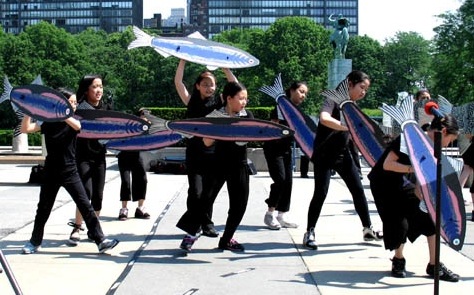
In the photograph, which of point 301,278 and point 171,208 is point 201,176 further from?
point 171,208

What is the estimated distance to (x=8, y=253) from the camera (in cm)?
615

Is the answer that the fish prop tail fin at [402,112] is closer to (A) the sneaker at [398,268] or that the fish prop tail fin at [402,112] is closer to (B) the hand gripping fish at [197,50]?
(A) the sneaker at [398,268]

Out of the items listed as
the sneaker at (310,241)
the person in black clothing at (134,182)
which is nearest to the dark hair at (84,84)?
the person in black clothing at (134,182)

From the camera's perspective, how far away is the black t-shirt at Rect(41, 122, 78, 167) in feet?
19.9

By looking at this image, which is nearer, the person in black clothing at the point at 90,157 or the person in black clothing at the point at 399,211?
the person in black clothing at the point at 399,211

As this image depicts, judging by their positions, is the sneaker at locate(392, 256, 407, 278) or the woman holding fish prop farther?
the woman holding fish prop

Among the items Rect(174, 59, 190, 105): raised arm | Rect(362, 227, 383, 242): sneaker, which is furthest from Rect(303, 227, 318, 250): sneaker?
Rect(174, 59, 190, 105): raised arm

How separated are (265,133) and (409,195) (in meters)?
1.62

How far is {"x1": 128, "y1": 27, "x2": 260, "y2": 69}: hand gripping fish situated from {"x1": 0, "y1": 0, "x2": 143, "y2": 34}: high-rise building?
14671 cm

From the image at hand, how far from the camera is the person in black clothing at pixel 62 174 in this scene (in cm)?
605

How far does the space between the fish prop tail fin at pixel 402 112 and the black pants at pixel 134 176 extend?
14.3 feet

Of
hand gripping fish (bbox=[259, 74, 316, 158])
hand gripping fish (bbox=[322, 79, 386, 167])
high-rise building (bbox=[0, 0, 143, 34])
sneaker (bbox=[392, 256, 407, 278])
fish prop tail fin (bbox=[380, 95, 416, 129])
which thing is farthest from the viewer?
high-rise building (bbox=[0, 0, 143, 34])

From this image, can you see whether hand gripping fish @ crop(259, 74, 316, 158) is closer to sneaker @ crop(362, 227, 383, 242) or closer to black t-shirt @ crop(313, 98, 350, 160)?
black t-shirt @ crop(313, 98, 350, 160)

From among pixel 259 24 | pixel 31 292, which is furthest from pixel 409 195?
pixel 259 24
